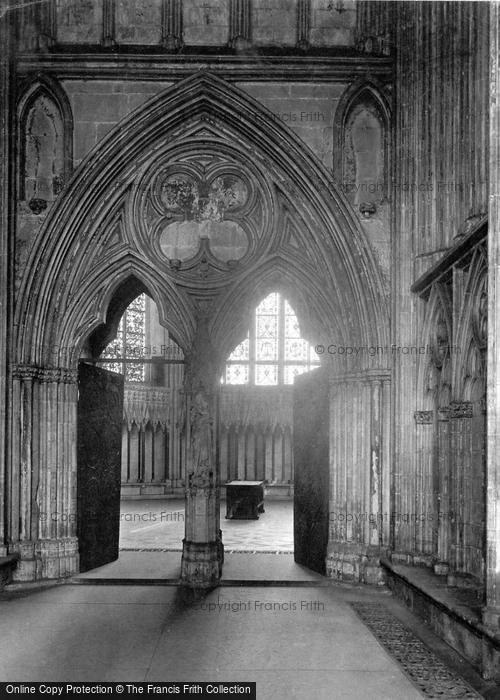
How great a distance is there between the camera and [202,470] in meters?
9.09

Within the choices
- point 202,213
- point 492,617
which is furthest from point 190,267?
point 492,617

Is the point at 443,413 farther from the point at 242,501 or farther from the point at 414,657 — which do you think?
the point at 242,501

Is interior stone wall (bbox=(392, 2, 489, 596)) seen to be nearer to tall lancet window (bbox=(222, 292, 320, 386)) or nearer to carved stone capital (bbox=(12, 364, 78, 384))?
carved stone capital (bbox=(12, 364, 78, 384))

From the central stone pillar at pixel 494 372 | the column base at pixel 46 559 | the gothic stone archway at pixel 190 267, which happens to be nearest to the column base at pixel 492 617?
the central stone pillar at pixel 494 372

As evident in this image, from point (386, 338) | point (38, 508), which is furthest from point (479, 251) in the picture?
point (38, 508)

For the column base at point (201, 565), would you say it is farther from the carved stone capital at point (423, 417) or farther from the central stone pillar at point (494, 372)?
the central stone pillar at point (494, 372)

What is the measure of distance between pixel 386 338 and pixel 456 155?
2.24 meters

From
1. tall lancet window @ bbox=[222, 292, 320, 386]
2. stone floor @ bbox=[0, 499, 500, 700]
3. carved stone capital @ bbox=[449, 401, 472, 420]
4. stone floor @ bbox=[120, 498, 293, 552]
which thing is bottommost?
stone floor @ bbox=[120, 498, 293, 552]

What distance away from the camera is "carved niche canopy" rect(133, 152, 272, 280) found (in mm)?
9594

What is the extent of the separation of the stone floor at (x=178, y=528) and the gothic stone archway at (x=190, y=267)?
243cm

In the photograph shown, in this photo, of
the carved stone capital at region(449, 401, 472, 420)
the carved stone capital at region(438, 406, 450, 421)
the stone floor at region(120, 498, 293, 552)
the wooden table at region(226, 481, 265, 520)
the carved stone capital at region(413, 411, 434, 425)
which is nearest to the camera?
the carved stone capital at region(449, 401, 472, 420)

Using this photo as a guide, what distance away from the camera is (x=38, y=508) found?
898cm

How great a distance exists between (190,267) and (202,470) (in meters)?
2.55

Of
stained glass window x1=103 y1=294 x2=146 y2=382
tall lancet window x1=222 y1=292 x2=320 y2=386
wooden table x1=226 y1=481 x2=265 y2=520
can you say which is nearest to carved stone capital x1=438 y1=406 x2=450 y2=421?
wooden table x1=226 y1=481 x2=265 y2=520
